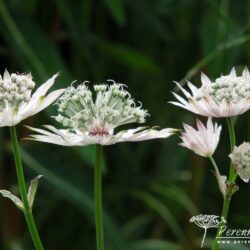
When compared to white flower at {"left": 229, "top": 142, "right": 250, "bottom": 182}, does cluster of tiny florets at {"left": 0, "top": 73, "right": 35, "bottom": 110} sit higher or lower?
higher

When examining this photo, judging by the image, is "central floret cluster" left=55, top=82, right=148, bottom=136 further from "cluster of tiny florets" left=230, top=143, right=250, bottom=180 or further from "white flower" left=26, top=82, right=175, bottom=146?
"cluster of tiny florets" left=230, top=143, right=250, bottom=180

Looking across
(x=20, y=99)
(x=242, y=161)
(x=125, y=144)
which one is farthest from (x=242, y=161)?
(x=125, y=144)

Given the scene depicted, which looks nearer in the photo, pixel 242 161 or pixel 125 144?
pixel 242 161

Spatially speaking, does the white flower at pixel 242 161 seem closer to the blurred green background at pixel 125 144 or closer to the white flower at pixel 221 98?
the white flower at pixel 221 98

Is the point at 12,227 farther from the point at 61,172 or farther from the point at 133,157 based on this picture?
the point at 133,157

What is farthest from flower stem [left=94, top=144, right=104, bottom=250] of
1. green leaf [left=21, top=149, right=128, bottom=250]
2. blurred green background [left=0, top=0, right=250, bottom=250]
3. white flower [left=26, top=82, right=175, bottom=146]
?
green leaf [left=21, top=149, right=128, bottom=250]

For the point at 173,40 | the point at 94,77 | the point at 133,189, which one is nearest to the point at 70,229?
the point at 133,189

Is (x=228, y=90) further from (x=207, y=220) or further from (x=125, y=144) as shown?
(x=125, y=144)

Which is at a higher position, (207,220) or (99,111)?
(99,111)
